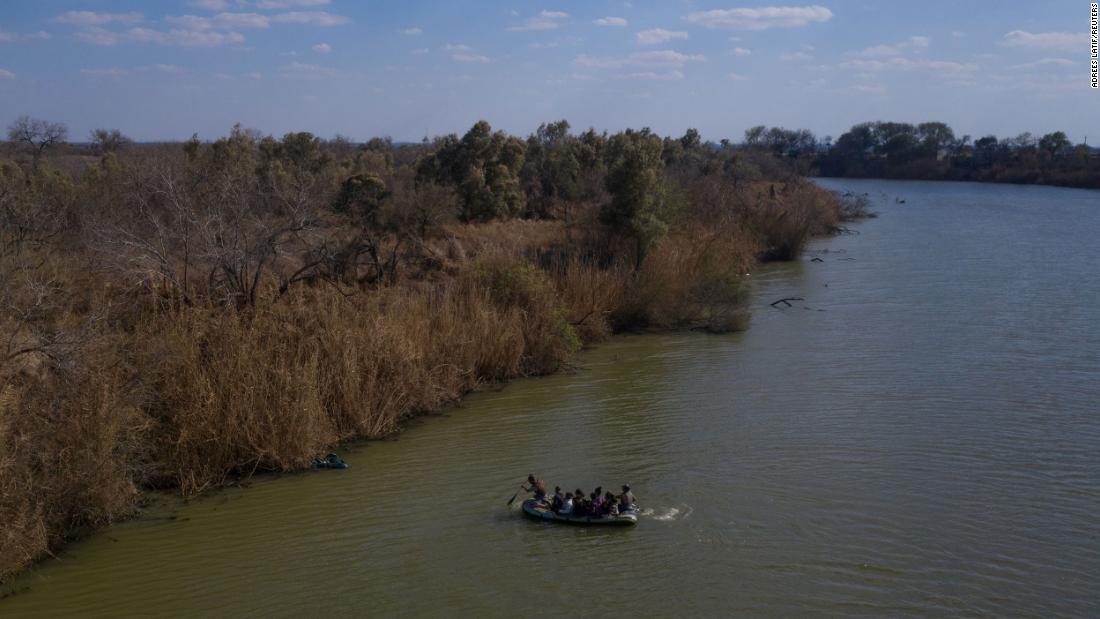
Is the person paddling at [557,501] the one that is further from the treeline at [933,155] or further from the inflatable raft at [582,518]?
the treeline at [933,155]

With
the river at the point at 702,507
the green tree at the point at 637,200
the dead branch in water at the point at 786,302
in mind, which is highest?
the green tree at the point at 637,200

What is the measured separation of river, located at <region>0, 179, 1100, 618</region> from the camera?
1138cm

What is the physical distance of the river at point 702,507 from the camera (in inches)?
448

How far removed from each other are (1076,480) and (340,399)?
12.7 m

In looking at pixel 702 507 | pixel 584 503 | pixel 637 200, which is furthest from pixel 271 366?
pixel 637 200

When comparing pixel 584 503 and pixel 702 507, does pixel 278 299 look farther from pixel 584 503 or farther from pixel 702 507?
pixel 702 507

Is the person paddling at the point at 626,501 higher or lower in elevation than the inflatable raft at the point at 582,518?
higher

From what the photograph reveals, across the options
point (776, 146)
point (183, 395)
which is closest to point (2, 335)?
point (183, 395)

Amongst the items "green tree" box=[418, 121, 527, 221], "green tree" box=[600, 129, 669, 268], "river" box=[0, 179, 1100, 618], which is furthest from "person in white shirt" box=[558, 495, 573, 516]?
"green tree" box=[418, 121, 527, 221]

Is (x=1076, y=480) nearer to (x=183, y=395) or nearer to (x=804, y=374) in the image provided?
(x=804, y=374)

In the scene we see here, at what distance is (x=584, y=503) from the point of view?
514 inches

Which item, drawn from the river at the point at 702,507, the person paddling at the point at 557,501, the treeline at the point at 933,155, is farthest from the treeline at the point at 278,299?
the treeline at the point at 933,155

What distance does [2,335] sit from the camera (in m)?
12.5

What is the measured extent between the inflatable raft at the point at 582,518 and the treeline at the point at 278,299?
177 inches
